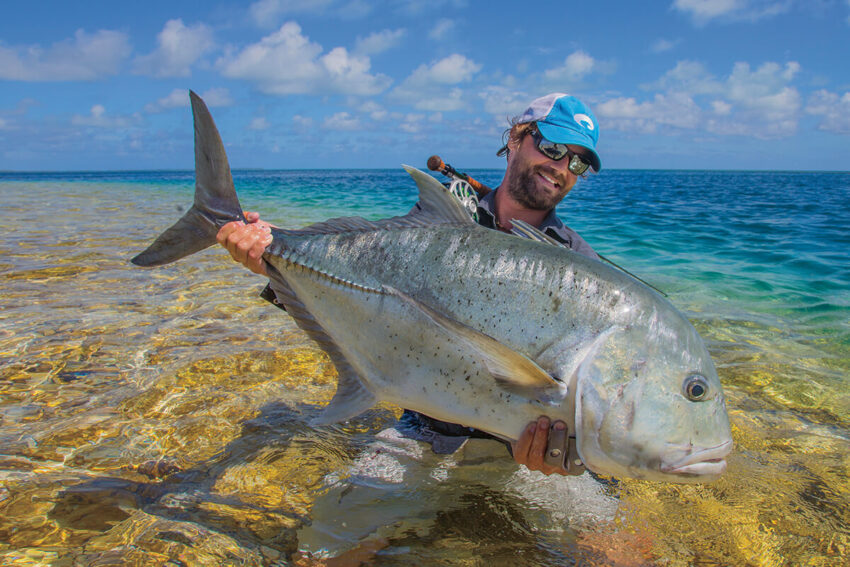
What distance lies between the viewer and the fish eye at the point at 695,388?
196cm

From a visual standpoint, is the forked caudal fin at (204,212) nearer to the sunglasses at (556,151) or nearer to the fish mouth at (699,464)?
the sunglasses at (556,151)

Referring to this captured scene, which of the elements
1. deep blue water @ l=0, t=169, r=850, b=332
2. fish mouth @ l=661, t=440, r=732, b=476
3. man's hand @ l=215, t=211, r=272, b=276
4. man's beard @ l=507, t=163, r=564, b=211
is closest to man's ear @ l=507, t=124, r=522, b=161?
man's beard @ l=507, t=163, r=564, b=211

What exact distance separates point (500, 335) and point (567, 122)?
182 cm

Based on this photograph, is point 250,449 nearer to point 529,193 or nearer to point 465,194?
point 465,194

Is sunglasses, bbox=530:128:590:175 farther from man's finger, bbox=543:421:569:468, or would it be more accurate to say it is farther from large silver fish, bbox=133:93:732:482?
man's finger, bbox=543:421:569:468

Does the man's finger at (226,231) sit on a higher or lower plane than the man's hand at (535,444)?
higher

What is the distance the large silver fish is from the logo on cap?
4.45 feet

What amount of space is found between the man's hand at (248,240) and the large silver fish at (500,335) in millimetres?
68

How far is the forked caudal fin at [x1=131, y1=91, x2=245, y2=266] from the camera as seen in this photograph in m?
2.62

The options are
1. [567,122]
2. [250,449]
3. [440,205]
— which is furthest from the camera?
[567,122]

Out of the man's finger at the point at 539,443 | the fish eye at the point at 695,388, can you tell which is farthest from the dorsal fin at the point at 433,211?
the fish eye at the point at 695,388

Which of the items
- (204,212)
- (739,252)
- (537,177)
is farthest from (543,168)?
(739,252)

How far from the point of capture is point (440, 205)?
2.36 m

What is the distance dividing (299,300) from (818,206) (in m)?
28.4
